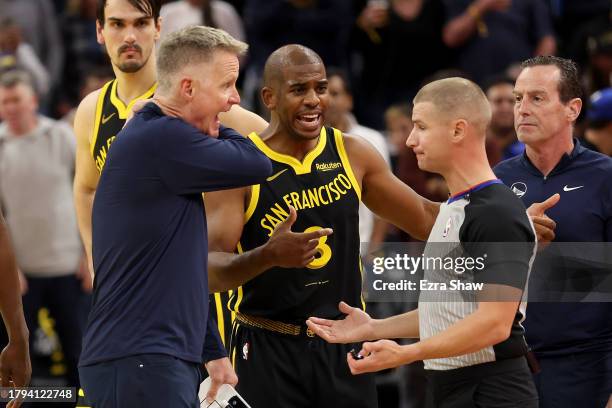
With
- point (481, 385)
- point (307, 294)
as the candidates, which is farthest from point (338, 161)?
point (481, 385)

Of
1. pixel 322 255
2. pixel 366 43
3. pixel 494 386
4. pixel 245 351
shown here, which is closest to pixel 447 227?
pixel 494 386

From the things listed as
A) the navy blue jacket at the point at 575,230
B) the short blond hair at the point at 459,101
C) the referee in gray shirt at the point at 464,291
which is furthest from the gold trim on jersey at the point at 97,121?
the navy blue jacket at the point at 575,230

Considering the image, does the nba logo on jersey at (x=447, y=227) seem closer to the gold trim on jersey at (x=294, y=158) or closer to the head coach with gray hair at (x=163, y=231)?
the head coach with gray hair at (x=163, y=231)

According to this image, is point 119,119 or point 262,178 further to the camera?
point 119,119

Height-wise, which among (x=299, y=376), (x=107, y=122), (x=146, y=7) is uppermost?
(x=146, y=7)

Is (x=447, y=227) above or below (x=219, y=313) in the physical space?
above

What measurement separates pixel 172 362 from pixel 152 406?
0.62 ft

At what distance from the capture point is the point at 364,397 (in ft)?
18.3

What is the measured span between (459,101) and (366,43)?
697 centimetres

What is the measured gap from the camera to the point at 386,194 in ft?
19.2

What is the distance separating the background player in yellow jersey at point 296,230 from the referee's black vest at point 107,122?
905 millimetres

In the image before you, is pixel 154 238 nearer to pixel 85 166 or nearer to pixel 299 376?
pixel 299 376

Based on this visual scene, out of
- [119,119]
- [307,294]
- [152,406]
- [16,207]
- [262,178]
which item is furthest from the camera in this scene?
[16,207]

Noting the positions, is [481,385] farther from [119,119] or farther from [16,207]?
[16,207]
